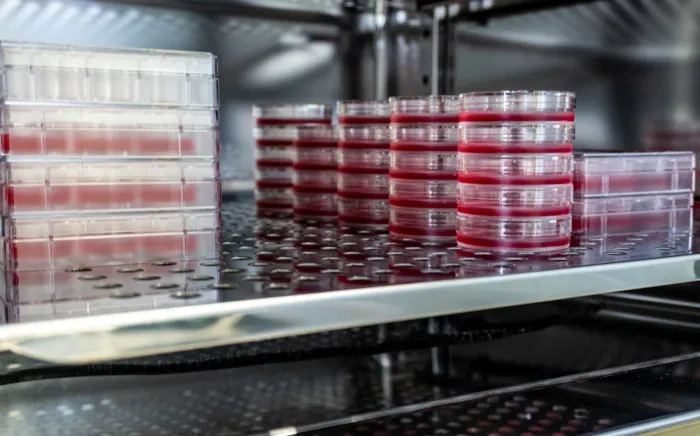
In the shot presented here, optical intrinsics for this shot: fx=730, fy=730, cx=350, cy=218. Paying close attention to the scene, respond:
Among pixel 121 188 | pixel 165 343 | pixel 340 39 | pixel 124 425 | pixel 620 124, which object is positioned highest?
pixel 340 39

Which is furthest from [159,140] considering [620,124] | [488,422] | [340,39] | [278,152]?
[620,124]

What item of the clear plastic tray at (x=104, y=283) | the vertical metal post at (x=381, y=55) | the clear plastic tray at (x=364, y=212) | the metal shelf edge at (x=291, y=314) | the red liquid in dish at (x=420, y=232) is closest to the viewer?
the metal shelf edge at (x=291, y=314)

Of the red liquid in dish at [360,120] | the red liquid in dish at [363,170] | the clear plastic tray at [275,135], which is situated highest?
the red liquid in dish at [360,120]

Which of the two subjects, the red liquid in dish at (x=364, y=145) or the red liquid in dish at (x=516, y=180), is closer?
the red liquid in dish at (x=516, y=180)

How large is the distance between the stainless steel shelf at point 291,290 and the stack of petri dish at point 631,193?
78 millimetres

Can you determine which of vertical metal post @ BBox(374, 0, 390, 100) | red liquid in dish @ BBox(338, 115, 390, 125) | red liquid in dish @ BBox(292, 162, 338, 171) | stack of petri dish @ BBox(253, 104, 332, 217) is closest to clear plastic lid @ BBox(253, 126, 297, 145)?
stack of petri dish @ BBox(253, 104, 332, 217)

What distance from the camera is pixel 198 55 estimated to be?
3.53ft

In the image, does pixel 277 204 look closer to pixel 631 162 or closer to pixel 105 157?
pixel 105 157

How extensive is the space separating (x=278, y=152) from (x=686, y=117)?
90 centimetres

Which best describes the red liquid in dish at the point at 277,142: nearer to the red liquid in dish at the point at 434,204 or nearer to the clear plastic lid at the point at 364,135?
the clear plastic lid at the point at 364,135

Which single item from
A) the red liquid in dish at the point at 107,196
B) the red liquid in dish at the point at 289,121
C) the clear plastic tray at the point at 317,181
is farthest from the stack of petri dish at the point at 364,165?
the red liquid in dish at the point at 107,196

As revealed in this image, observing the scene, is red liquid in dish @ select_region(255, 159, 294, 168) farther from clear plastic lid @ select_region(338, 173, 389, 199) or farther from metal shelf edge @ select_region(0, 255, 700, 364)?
metal shelf edge @ select_region(0, 255, 700, 364)

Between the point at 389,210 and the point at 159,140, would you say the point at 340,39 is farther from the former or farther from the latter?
the point at 159,140

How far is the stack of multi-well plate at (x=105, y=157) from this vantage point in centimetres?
99
